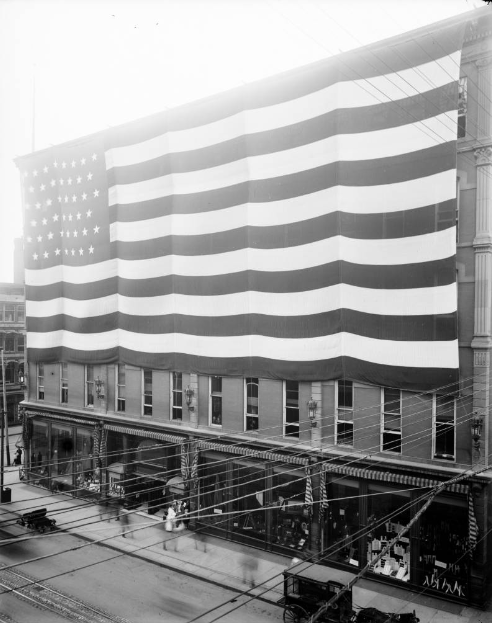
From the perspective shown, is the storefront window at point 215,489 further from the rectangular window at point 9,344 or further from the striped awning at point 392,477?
the rectangular window at point 9,344

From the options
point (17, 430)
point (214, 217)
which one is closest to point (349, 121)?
point (214, 217)

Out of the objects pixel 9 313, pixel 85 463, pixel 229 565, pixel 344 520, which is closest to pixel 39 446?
pixel 85 463

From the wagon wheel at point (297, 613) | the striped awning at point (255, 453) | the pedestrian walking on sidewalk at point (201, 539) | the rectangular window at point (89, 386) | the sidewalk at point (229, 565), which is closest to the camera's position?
the wagon wheel at point (297, 613)

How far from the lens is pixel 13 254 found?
51.3 meters

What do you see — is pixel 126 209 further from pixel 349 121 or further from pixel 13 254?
pixel 13 254

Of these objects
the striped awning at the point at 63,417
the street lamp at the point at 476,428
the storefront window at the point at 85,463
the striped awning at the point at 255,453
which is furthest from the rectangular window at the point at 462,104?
the storefront window at the point at 85,463

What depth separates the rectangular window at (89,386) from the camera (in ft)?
98.9

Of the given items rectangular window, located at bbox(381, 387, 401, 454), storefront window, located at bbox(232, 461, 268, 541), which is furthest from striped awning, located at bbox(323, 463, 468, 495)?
storefront window, located at bbox(232, 461, 268, 541)

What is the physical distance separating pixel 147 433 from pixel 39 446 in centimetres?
1011

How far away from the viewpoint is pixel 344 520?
2047cm

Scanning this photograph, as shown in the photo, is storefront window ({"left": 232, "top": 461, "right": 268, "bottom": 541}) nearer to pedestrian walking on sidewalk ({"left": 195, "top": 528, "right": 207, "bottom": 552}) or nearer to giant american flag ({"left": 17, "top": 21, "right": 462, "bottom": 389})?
pedestrian walking on sidewalk ({"left": 195, "top": 528, "right": 207, "bottom": 552})

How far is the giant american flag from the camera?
17812 mm

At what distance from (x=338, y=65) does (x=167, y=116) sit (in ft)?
29.5

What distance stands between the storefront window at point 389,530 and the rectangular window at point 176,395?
1063 cm
